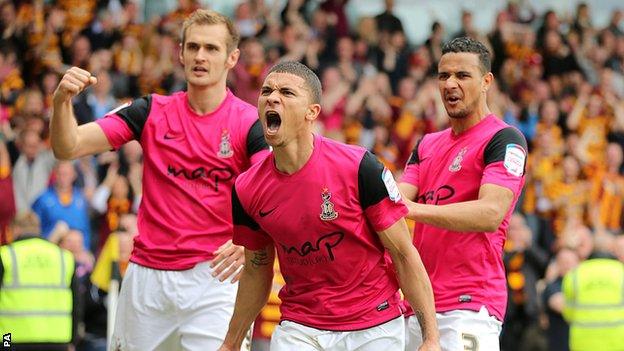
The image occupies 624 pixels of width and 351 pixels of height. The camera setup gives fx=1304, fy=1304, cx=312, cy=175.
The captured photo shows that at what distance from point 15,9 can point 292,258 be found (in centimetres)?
1190

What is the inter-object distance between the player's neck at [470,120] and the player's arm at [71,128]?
230cm

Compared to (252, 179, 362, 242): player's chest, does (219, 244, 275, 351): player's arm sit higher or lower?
lower

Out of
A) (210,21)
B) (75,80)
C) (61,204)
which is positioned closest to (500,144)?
(210,21)

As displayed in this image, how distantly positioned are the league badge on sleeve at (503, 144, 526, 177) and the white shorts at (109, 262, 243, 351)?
2.06 m

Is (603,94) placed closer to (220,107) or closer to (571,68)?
(571,68)

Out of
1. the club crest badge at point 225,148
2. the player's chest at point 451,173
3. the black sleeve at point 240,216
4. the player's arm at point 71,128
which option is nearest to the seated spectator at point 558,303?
the player's chest at point 451,173

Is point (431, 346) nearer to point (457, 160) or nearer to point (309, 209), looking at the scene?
point (309, 209)

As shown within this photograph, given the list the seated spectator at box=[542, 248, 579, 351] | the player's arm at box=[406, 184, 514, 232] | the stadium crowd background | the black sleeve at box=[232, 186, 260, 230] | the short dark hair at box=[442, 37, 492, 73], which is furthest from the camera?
the seated spectator at box=[542, 248, 579, 351]

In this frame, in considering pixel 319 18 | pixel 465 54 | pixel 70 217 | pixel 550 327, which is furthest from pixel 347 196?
pixel 319 18

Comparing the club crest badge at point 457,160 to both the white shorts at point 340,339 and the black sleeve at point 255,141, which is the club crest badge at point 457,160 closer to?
the white shorts at point 340,339

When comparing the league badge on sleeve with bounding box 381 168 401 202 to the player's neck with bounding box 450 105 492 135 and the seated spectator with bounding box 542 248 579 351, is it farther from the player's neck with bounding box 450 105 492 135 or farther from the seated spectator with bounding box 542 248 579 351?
the seated spectator with bounding box 542 248 579 351

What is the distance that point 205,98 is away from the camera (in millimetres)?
8844

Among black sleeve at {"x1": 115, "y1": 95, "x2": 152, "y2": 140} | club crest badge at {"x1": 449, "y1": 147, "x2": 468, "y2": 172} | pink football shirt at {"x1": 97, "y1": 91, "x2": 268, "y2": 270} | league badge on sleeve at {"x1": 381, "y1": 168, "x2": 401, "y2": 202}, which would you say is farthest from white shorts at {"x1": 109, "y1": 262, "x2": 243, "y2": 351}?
league badge on sleeve at {"x1": 381, "y1": 168, "x2": 401, "y2": 202}

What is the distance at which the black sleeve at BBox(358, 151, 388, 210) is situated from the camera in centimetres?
723
